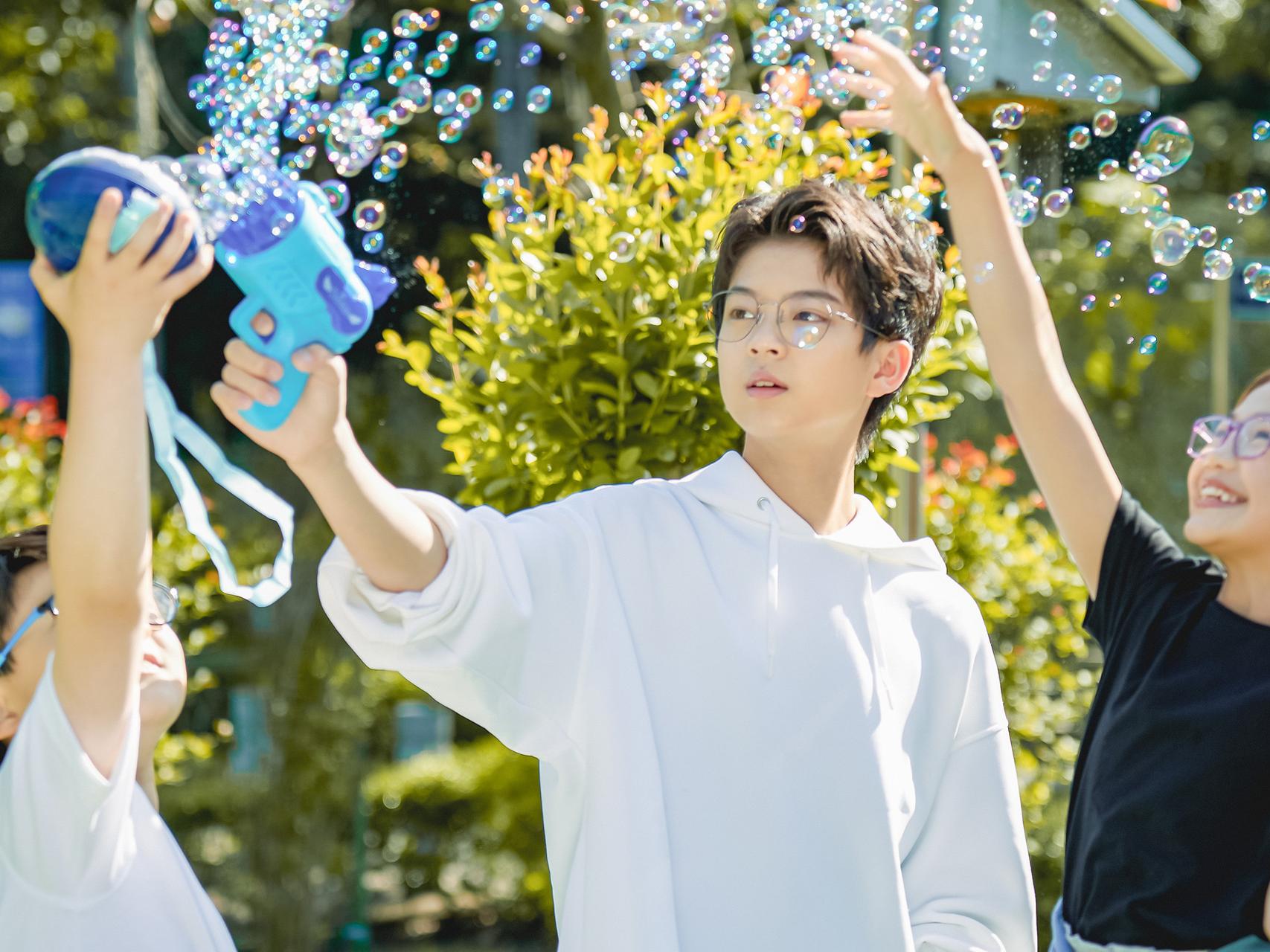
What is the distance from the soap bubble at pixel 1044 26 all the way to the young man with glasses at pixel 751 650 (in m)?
0.88

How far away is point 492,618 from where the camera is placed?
1.59 m

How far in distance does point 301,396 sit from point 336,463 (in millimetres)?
76

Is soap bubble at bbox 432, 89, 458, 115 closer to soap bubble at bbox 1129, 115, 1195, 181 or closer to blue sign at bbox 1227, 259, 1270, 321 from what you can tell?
soap bubble at bbox 1129, 115, 1195, 181

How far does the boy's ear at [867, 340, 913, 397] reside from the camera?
2.05 metres

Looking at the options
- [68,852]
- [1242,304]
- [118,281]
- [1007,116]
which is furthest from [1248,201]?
[1242,304]

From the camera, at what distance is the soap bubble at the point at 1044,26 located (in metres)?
2.75

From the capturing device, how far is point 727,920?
1.73 meters

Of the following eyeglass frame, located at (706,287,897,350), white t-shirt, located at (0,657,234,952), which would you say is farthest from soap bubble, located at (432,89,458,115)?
white t-shirt, located at (0,657,234,952)

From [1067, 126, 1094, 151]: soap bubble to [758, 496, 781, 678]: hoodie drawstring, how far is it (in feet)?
3.72

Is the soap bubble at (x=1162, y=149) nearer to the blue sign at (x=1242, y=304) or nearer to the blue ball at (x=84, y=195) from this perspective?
the blue ball at (x=84, y=195)

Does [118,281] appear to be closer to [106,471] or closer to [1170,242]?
[106,471]

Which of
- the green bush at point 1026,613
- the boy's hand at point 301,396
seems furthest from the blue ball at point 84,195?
the green bush at point 1026,613

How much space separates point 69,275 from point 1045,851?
384 centimetres

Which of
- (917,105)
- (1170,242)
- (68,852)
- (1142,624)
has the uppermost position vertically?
(917,105)
